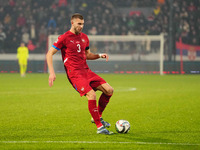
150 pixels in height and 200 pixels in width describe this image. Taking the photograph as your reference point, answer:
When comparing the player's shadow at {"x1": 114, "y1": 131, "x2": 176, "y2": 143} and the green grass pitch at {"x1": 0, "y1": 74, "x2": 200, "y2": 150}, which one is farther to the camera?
the player's shadow at {"x1": 114, "y1": 131, "x2": 176, "y2": 143}

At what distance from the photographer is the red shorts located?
7594 mm

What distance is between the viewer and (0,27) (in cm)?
3475

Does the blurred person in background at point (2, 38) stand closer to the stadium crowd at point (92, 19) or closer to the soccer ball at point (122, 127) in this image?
the stadium crowd at point (92, 19)

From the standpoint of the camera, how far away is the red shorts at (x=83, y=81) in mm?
7594

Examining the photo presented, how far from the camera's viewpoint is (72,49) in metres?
7.79

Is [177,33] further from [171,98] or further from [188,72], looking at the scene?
[171,98]

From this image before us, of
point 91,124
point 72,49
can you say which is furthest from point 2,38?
point 72,49

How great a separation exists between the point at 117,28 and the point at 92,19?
7.84 feet

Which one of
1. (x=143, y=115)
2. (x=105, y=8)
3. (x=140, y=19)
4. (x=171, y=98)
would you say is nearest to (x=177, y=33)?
(x=140, y=19)

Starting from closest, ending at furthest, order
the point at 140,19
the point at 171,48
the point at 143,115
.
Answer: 1. the point at 143,115
2. the point at 171,48
3. the point at 140,19

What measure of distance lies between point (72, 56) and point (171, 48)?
2198 cm

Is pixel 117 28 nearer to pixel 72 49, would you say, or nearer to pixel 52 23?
pixel 52 23

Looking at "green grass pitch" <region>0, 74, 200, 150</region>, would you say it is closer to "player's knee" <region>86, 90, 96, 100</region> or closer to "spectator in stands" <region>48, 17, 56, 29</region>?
"player's knee" <region>86, 90, 96, 100</region>

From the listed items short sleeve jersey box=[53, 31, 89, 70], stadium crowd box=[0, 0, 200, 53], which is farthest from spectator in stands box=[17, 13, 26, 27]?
short sleeve jersey box=[53, 31, 89, 70]
